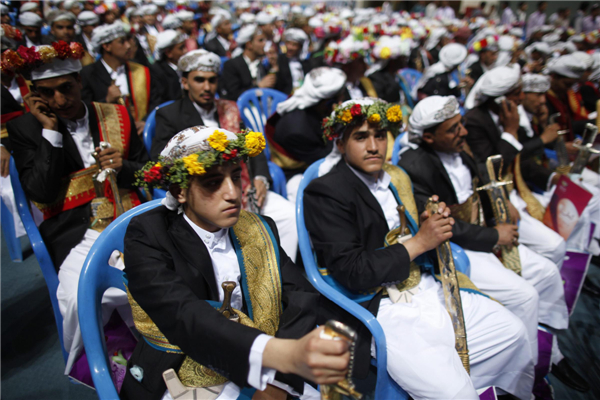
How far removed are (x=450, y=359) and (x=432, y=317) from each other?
9.5 inches

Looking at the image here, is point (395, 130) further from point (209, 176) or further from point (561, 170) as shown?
point (561, 170)

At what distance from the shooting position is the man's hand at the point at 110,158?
8.05ft

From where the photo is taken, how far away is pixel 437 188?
2.82 metres

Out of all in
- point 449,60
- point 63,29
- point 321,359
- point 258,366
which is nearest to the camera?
point 321,359

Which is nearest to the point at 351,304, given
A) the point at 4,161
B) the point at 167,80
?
the point at 4,161

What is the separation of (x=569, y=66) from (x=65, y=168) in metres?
5.76

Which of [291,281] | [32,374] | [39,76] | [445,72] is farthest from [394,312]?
[445,72]

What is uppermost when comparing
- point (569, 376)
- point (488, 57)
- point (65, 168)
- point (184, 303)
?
point (65, 168)

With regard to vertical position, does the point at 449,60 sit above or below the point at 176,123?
below

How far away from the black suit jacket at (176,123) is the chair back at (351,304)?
125 centimetres

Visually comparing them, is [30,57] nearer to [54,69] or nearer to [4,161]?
[54,69]

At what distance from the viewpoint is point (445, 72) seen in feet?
21.5

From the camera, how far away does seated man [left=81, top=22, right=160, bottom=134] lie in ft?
15.0

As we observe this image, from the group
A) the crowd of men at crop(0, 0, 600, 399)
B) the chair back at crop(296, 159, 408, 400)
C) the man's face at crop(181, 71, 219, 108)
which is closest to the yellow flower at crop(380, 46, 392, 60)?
the crowd of men at crop(0, 0, 600, 399)
